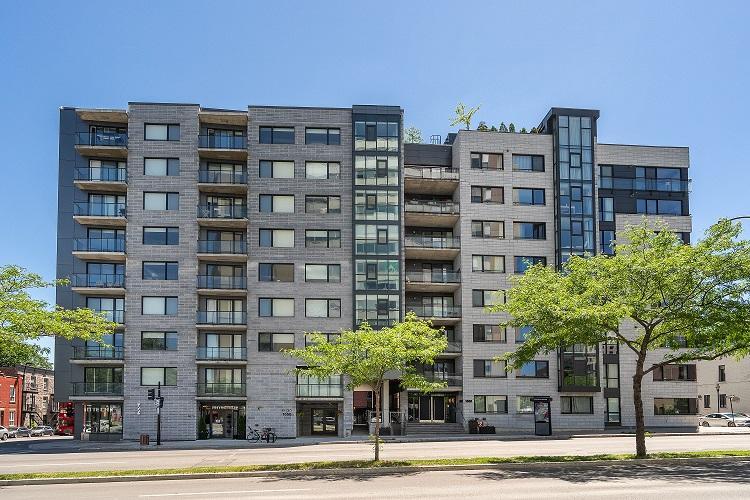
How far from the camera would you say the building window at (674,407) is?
61.8 meters

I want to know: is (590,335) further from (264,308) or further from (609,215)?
(609,215)

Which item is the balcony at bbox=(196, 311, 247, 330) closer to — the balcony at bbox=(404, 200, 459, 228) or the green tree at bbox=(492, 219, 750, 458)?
the balcony at bbox=(404, 200, 459, 228)

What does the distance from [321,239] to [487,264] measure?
44.0 feet

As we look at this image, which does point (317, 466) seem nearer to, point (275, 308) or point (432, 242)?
point (275, 308)

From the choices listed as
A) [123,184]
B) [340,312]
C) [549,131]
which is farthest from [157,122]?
[549,131]

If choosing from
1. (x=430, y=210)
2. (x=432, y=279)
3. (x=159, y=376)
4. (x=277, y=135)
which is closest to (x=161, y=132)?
(x=277, y=135)

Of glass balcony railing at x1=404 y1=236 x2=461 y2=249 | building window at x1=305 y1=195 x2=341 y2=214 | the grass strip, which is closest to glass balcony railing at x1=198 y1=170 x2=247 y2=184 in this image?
building window at x1=305 y1=195 x2=341 y2=214

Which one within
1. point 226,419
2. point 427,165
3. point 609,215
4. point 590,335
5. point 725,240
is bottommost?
point 226,419

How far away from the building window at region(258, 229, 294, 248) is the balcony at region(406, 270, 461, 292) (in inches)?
386

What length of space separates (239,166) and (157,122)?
6.96 metres

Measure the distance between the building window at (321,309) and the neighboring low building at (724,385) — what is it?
46283 millimetres

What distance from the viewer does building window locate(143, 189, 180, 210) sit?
5691cm

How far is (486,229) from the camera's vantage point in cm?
6069

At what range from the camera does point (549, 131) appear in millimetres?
63125
